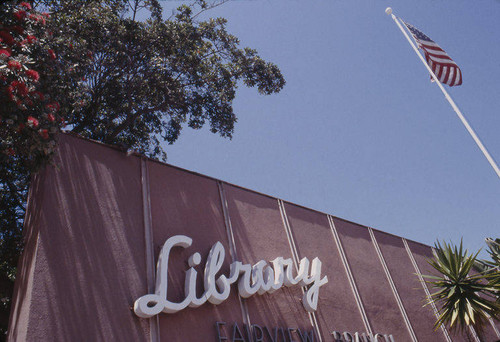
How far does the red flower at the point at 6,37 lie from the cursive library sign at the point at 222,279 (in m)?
4.74

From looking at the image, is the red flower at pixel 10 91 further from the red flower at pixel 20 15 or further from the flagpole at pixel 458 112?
the flagpole at pixel 458 112

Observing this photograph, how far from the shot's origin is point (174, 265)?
8836 millimetres

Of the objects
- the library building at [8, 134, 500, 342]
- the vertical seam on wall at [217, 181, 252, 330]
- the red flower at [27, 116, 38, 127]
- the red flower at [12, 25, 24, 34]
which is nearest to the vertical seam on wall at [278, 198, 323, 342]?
the library building at [8, 134, 500, 342]

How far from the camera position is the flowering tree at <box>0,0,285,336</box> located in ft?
29.4

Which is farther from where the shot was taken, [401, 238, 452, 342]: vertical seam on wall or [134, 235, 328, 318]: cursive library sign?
[401, 238, 452, 342]: vertical seam on wall

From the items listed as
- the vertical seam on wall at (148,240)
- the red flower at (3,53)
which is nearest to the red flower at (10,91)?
the red flower at (3,53)

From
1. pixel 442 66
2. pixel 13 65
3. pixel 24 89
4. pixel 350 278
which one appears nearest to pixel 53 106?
pixel 24 89

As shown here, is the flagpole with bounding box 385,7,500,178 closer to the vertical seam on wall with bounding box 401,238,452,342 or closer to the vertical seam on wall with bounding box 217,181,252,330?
the vertical seam on wall with bounding box 401,238,452,342

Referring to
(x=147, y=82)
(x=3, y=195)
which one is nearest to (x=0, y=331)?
(x=3, y=195)

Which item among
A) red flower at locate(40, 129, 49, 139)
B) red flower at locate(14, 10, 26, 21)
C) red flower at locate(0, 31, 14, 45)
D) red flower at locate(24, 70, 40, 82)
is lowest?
red flower at locate(40, 129, 49, 139)

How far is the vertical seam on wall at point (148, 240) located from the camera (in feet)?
25.2

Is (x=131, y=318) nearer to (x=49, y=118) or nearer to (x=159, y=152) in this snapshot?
(x=49, y=118)

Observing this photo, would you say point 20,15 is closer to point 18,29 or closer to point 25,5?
point 18,29

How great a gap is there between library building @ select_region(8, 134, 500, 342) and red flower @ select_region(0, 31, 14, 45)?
2.27m
